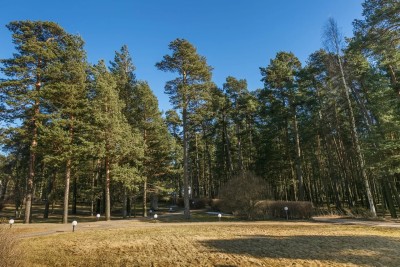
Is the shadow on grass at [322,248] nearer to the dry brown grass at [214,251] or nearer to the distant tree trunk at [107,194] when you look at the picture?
the dry brown grass at [214,251]

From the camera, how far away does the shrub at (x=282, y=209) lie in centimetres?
2402

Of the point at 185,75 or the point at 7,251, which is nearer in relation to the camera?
the point at 7,251

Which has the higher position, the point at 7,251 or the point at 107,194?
the point at 107,194

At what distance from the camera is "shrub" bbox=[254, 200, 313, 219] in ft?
78.8

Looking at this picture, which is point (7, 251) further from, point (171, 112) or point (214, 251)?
point (171, 112)

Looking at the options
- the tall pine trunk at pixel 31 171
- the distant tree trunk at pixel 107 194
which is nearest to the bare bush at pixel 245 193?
the distant tree trunk at pixel 107 194

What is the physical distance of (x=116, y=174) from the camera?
24906 millimetres

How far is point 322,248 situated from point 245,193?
13451 millimetres

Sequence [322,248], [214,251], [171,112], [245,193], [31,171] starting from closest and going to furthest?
[214,251] < [322,248] < [31,171] < [245,193] < [171,112]

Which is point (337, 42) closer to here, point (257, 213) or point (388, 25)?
point (388, 25)

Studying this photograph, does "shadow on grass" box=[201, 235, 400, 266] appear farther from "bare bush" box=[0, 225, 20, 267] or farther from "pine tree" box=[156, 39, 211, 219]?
"pine tree" box=[156, 39, 211, 219]

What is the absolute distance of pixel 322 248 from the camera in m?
10.8

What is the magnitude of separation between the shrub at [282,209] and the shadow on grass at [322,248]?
435 inches

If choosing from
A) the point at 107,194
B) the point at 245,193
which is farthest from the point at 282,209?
the point at 107,194
